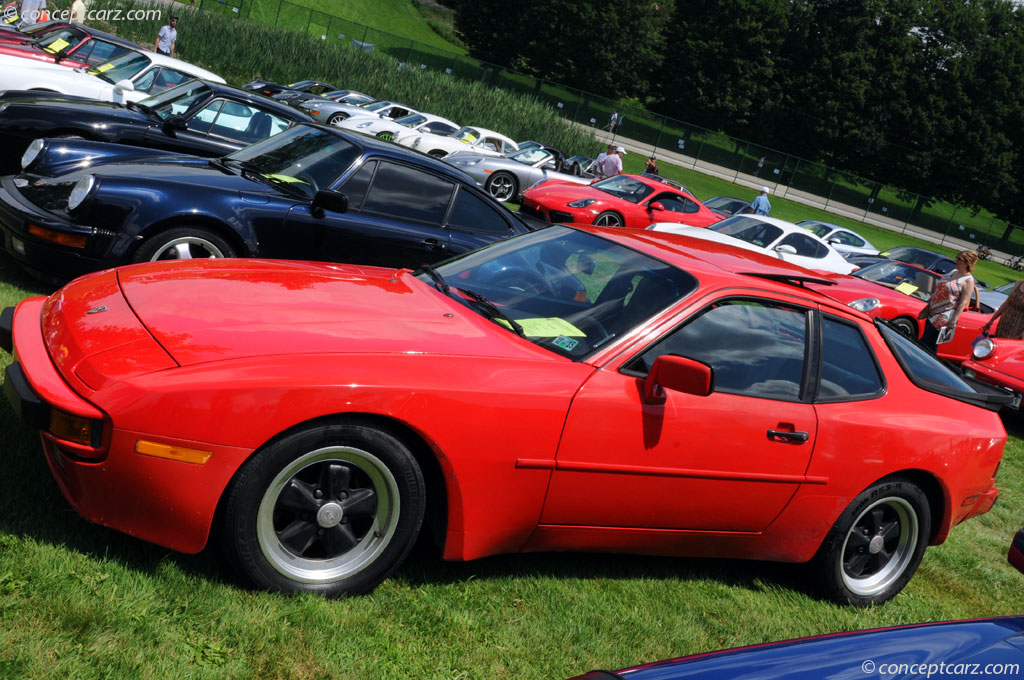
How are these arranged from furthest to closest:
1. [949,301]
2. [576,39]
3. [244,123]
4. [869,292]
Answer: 1. [576,39]
2. [869,292]
3. [949,301]
4. [244,123]

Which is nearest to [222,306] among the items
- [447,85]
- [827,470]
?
[827,470]

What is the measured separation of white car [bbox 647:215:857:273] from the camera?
16234 mm

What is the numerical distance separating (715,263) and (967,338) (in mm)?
8895

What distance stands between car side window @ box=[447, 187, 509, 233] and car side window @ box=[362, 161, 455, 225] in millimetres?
90

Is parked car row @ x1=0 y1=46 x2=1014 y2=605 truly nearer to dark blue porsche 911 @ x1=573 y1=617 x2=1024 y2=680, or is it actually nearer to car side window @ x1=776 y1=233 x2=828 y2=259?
dark blue porsche 911 @ x1=573 y1=617 x2=1024 y2=680

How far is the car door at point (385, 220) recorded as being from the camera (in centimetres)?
671

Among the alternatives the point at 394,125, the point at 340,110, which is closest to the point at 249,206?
the point at 394,125

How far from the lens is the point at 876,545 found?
14.8ft

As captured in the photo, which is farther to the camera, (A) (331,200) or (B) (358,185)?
(B) (358,185)

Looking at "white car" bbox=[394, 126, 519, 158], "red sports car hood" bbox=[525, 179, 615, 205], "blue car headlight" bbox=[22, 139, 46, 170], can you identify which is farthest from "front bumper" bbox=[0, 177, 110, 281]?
"white car" bbox=[394, 126, 519, 158]

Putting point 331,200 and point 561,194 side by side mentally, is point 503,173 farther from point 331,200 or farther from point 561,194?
point 331,200

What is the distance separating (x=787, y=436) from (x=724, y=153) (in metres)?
50.2

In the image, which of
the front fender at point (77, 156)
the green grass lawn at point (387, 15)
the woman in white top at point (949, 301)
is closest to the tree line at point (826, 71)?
the green grass lawn at point (387, 15)

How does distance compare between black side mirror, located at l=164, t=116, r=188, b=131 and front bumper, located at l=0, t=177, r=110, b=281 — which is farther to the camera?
black side mirror, located at l=164, t=116, r=188, b=131
